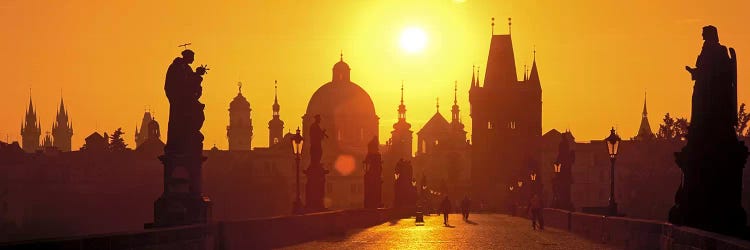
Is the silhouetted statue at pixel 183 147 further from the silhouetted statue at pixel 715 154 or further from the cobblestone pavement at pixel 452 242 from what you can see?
the silhouetted statue at pixel 715 154

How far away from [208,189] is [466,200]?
3213 inches

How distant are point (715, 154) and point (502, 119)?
169m

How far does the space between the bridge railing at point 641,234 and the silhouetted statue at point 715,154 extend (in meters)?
0.73

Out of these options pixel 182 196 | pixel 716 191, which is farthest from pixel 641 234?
pixel 182 196

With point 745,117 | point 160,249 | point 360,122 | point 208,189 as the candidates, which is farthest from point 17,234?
point 160,249

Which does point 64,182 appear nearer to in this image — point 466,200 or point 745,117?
point 745,117

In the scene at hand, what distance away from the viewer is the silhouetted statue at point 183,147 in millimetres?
31641

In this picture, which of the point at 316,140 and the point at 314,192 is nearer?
the point at 314,192

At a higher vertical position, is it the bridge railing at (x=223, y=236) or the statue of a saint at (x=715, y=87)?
the statue of a saint at (x=715, y=87)

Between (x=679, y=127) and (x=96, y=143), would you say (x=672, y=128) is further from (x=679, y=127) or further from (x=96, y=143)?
(x=96, y=143)

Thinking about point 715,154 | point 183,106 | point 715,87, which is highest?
point 715,87

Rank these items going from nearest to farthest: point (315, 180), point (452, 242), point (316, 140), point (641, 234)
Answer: point (641, 234) → point (452, 242) → point (315, 180) → point (316, 140)

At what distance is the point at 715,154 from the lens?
2594 cm

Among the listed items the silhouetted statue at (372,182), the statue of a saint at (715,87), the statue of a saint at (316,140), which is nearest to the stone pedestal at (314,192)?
the statue of a saint at (316,140)
